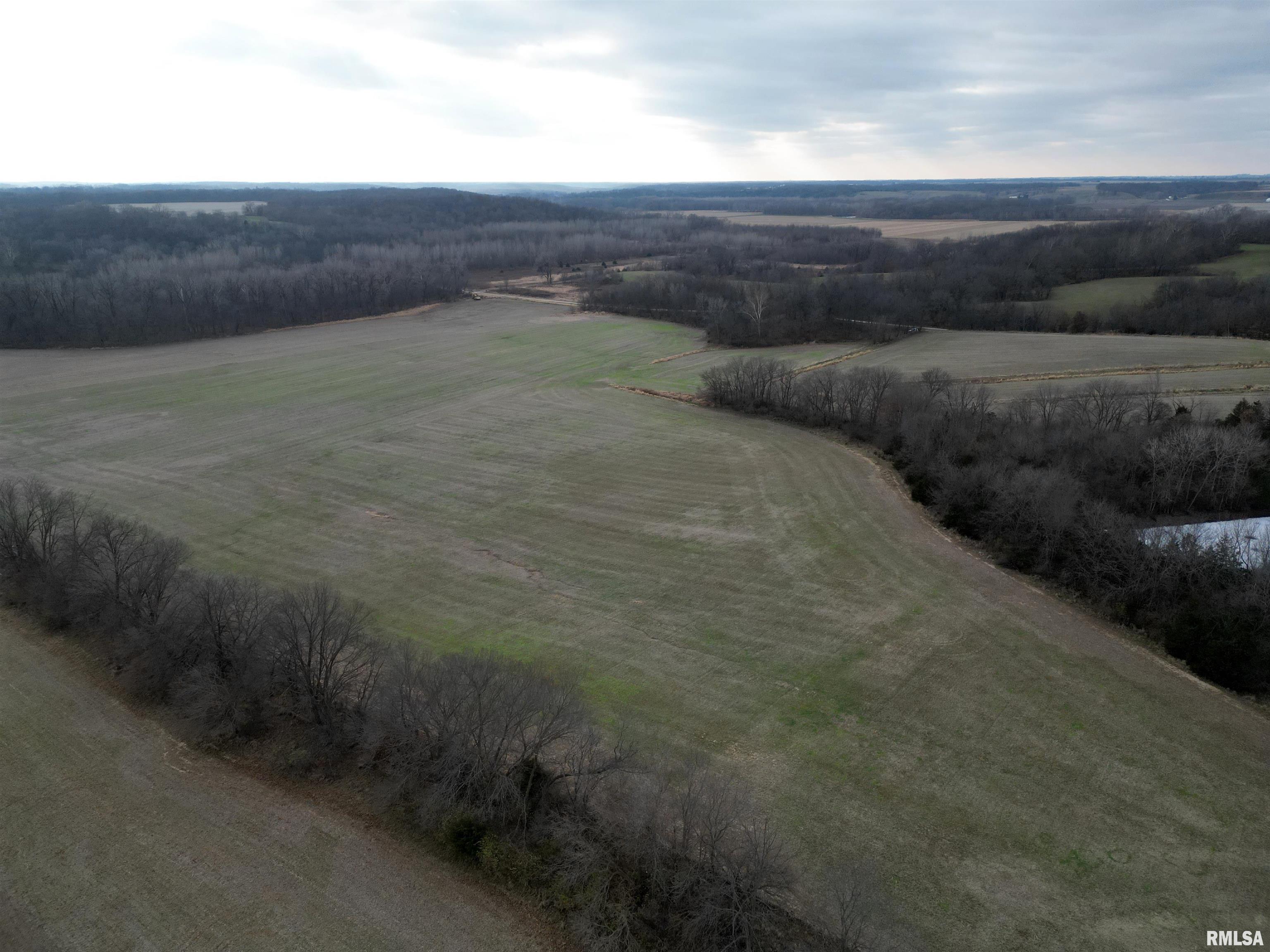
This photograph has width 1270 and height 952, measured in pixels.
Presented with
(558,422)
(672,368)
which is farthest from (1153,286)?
(558,422)

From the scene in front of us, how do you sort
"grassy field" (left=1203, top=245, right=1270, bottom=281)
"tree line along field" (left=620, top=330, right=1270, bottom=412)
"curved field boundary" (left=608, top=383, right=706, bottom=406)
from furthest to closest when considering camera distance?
"grassy field" (left=1203, top=245, right=1270, bottom=281) → "curved field boundary" (left=608, top=383, right=706, bottom=406) → "tree line along field" (left=620, top=330, right=1270, bottom=412)

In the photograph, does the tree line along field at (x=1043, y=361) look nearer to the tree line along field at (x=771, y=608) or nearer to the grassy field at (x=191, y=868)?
the tree line along field at (x=771, y=608)

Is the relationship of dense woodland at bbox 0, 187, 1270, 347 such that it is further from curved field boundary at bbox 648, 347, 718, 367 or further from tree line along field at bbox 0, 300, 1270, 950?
tree line along field at bbox 0, 300, 1270, 950

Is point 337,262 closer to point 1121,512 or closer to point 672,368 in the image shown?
point 672,368

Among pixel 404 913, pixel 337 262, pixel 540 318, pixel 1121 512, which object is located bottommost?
pixel 404 913

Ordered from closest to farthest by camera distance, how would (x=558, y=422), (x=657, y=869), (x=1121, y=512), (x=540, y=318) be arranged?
(x=657, y=869), (x=1121, y=512), (x=558, y=422), (x=540, y=318)

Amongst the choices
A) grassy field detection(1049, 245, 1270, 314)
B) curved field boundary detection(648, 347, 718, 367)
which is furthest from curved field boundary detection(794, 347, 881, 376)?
grassy field detection(1049, 245, 1270, 314)

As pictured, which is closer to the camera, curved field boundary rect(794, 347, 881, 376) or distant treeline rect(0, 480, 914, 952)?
distant treeline rect(0, 480, 914, 952)
